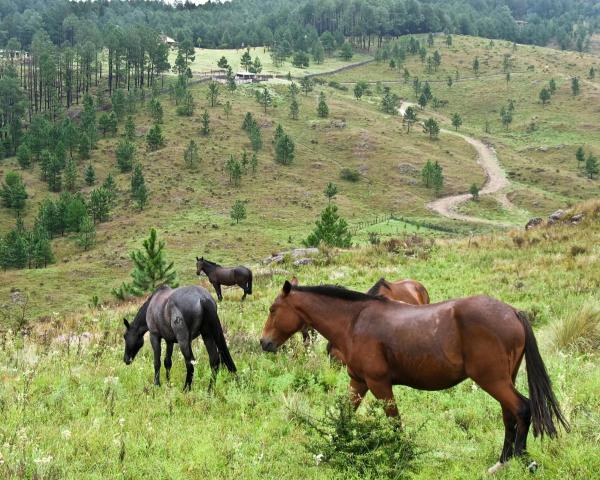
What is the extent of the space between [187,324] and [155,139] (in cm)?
9837

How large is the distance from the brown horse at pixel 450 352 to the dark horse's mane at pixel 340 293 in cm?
2

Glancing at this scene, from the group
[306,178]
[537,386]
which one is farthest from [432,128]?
[537,386]

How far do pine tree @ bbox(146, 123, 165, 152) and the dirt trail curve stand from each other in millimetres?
53169

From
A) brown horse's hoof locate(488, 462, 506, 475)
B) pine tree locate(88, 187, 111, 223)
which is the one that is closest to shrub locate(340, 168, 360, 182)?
pine tree locate(88, 187, 111, 223)

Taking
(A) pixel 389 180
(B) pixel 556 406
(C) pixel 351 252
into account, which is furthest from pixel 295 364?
(A) pixel 389 180

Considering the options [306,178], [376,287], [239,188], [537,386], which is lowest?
[239,188]

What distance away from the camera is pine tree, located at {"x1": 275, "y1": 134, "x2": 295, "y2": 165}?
102000 mm

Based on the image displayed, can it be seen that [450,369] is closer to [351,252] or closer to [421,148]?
[351,252]

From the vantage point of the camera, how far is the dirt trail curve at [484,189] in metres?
83.1

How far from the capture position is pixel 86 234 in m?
73.1

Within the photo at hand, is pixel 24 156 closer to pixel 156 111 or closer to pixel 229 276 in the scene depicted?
pixel 156 111

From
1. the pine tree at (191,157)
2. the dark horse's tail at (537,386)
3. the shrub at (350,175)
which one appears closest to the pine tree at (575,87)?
the shrub at (350,175)

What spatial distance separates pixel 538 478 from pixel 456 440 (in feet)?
5.30

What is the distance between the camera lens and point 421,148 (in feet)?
379
